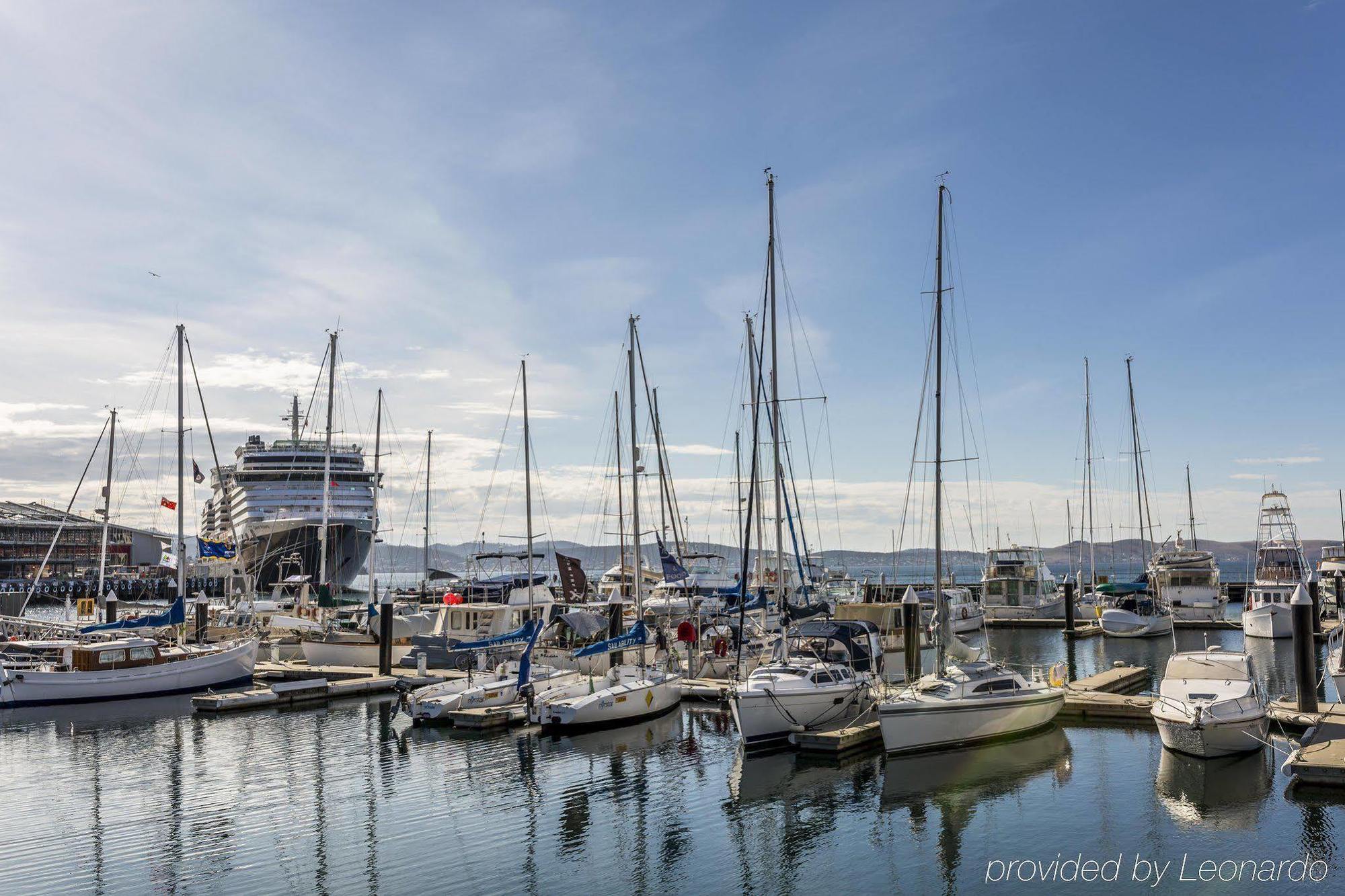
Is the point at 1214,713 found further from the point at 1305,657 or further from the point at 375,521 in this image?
the point at 375,521

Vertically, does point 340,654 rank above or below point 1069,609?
below

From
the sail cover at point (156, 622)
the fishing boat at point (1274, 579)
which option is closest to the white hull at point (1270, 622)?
the fishing boat at point (1274, 579)

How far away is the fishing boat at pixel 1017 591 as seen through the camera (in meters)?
62.7

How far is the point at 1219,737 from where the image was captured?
2047cm

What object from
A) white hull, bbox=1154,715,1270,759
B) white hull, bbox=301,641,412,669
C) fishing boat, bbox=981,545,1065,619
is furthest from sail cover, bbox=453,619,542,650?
fishing boat, bbox=981,545,1065,619

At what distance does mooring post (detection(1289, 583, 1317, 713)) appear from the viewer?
2311 centimetres

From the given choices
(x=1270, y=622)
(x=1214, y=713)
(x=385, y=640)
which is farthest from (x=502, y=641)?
(x=1270, y=622)

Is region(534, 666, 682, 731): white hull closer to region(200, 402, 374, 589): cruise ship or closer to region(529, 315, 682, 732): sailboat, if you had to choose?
region(529, 315, 682, 732): sailboat

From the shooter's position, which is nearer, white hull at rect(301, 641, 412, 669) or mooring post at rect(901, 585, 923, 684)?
mooring post at rect(901, 585, 923, 684)

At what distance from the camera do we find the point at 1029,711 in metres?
23.5

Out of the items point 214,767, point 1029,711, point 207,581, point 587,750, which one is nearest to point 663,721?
point 587,750

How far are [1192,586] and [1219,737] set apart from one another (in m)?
43.1

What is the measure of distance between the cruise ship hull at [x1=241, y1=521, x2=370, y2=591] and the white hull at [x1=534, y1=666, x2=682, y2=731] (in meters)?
62.9

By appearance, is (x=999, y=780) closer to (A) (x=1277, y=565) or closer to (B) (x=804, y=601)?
(B) (x=804, y=601)
